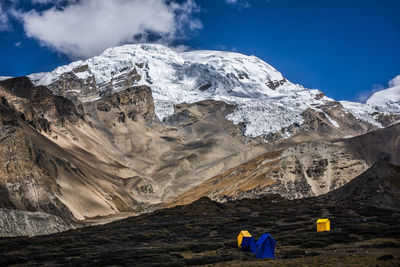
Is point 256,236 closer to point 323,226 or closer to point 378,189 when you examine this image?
point 323,226

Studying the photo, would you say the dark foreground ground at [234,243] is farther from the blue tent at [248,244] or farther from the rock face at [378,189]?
the rock face at [378,189]

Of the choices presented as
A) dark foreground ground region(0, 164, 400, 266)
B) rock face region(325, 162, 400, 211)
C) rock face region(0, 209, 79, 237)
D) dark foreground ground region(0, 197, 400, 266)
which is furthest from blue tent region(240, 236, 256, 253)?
rock face region(0, 209, 79, 237)

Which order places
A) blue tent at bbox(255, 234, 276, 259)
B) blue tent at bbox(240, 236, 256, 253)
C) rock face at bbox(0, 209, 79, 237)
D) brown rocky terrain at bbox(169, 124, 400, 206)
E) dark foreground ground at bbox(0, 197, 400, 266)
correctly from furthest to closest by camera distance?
1. brown rocky terrain at bbox(169, 124, 400, 206)
2. rock face at bbox(0, 209, 79, 237)
3. blue tent at bbox(240, 236, 256, 253)
4. blue tent at bbox(255, 234, 276, 259)
5. dark foreground ground at bbox(0, 197, 400, 266)

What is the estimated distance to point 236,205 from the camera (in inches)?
4097

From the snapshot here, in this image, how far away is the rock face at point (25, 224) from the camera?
81.8 m

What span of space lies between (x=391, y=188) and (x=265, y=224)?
94.8 feet

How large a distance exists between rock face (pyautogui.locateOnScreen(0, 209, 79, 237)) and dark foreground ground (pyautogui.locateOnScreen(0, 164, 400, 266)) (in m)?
10.9

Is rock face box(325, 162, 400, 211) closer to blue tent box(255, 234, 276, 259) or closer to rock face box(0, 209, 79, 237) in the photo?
blue tent box(255, 234, 276, 259)

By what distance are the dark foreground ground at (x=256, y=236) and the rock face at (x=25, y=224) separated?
429 inches

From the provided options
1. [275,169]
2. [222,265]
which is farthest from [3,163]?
[222,265]

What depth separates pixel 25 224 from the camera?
85000 mm

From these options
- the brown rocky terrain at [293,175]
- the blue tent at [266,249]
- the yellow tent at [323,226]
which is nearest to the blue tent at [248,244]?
the blue tent at [266,249]

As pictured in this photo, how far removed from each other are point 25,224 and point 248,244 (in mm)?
50273

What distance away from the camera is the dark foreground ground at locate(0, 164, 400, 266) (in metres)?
41.9
